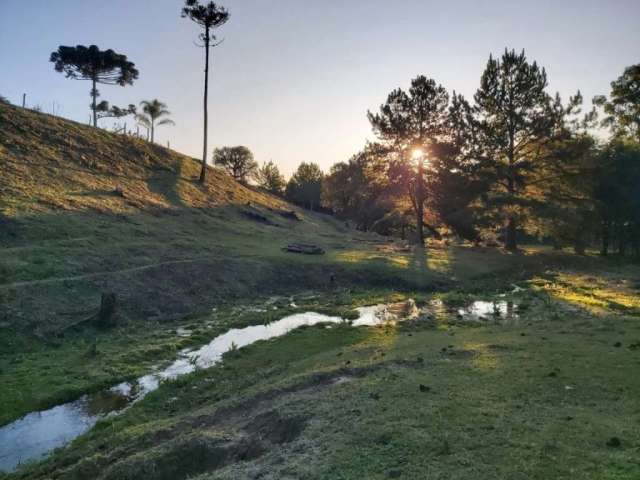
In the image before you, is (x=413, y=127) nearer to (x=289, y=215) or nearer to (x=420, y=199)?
(x=420, y=199)

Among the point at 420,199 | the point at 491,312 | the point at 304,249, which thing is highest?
the point at 420,199

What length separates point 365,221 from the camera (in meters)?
91.9

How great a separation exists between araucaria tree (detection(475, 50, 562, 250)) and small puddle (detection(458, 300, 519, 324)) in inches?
947

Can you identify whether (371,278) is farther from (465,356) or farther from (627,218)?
(627,218)

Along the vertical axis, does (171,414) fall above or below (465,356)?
below

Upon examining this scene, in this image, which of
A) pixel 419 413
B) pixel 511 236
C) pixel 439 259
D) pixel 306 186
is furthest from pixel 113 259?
pixel 306 186

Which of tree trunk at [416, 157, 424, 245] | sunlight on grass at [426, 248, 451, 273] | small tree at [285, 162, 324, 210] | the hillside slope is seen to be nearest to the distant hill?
the hillside slope

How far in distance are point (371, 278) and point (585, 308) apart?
15946 millimetres

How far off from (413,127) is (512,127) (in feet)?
34.8

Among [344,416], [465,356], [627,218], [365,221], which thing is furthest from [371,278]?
[365,221]

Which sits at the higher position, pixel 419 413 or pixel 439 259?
pixel 439 259

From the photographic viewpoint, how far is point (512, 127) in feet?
174

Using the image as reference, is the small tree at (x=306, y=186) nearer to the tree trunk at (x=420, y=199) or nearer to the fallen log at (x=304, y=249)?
the tree trunk at (x=420, y=199)

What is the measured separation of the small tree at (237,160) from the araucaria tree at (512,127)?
269 ft
